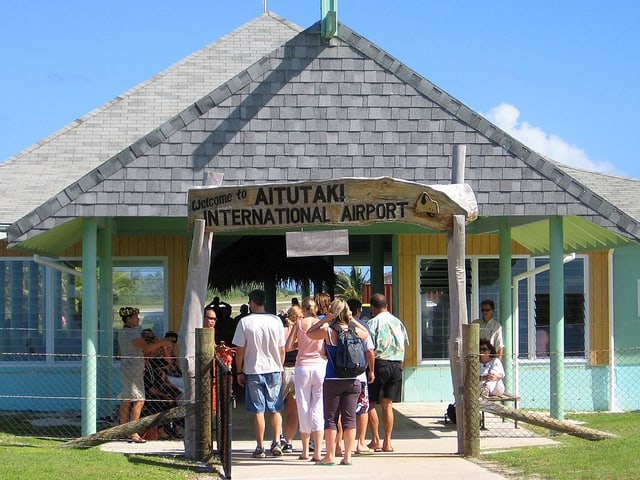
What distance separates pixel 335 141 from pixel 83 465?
479cm

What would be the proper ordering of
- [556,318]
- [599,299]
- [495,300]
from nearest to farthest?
[556,318] → [599,299] → [495,300]

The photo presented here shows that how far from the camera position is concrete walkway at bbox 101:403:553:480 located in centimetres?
974

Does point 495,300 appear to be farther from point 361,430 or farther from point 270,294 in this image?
point 361,430

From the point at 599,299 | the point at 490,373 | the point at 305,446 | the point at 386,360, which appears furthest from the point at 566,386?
the point at 305,446

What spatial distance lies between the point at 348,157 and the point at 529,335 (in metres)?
6.53

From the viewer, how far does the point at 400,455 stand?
11133mm

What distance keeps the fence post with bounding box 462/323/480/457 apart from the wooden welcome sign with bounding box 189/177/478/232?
4.24ft

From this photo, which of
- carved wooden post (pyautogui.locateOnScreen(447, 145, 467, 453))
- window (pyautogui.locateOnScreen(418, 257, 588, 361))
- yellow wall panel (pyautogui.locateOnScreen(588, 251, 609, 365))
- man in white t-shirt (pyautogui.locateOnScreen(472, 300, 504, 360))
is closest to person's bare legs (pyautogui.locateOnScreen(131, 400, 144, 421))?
carved wooden post (pyautogui.locateOnScreen(447, 145, 467, 453))

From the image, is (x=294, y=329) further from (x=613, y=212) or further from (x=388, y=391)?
(x=613, y=212)

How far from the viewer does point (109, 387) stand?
49.2 feet

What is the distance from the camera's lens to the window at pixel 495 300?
1733 cm

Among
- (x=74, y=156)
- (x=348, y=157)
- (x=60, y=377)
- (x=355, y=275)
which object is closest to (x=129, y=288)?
(x=60, y=377)

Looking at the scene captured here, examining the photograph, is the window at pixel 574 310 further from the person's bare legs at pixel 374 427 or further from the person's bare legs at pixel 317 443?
the person's bare legs at pixel 317 443

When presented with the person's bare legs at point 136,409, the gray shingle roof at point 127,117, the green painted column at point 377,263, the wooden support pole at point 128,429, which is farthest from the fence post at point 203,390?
the green painted column at point 377,263
